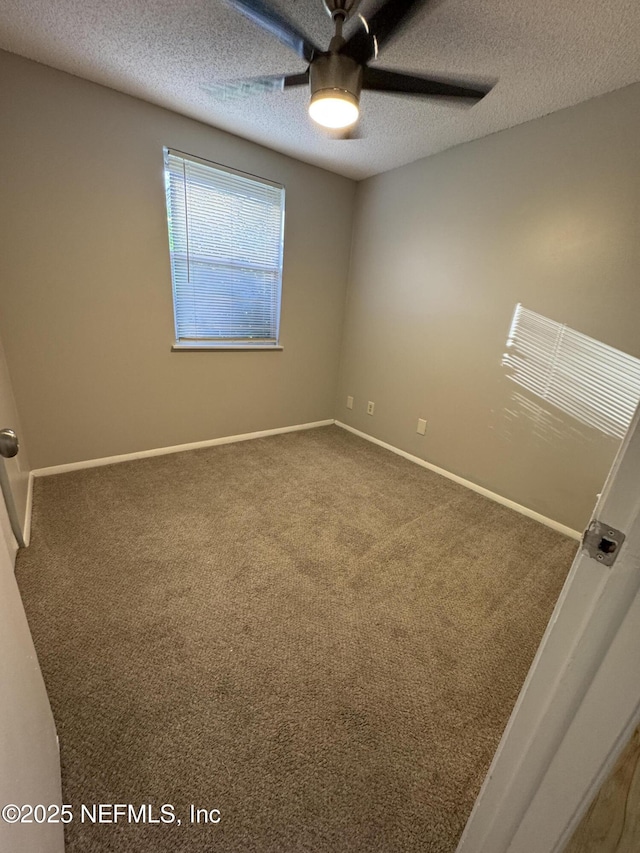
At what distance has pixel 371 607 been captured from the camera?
1528 mm

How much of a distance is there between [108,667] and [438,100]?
272 centimetres

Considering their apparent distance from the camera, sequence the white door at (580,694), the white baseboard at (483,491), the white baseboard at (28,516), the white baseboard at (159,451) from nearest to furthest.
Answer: the white door at (580,694) < the white baseboard at (28,516) < the white baseboard at (483,491) < the white baseboard at (159,451)

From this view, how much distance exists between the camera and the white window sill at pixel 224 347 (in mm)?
2680

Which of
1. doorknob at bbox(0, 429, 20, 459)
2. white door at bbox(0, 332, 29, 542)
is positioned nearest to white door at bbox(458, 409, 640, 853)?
doorknob at bbox(0, 429, 20, 459)

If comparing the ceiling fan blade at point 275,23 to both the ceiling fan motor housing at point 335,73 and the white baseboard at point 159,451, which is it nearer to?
the ceiling fan motor housing at point 335,73

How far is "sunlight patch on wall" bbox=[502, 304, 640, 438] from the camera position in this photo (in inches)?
75.1

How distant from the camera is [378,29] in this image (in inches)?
47.9

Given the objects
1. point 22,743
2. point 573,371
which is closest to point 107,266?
point 22,743

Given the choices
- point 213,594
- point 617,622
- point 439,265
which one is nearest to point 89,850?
point 213,594

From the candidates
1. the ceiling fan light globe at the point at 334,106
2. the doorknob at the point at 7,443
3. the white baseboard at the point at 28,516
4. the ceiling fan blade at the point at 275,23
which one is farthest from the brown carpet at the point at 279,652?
the ceiling fan blade at the point at 275,23

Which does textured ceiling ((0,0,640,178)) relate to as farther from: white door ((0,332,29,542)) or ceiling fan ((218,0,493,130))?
white door ((0,332,29,542))

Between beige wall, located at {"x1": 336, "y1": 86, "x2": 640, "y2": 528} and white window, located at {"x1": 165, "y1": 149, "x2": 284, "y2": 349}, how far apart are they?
2.92 ft

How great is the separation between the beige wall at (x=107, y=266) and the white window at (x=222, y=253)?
0.09 meters

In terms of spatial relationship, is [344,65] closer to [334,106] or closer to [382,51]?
[334,106]
